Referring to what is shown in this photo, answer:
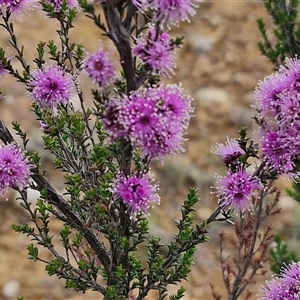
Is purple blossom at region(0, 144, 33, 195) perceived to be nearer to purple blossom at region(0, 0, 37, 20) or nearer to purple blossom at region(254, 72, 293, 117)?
purple blossom at region(0, 0, 37, 20)

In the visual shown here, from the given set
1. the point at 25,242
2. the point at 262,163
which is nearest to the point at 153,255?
the point at 262,163

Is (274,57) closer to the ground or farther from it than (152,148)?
farther from it

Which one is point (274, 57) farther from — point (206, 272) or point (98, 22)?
point (206, 272)

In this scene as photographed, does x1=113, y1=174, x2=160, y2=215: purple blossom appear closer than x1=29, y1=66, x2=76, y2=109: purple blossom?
Yes

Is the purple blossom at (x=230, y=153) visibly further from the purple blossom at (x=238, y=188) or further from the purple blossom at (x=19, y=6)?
the purple blossom at (x=19, y=6)

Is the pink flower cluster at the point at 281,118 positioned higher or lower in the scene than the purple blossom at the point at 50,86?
lower

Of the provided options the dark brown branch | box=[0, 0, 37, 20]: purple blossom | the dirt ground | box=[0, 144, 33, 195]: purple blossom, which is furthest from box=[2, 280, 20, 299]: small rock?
box=[0, 0, 37, 20]: purple blossom

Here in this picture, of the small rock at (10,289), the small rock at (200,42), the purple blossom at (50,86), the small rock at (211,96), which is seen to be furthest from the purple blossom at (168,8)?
the small rock at (200,42)
